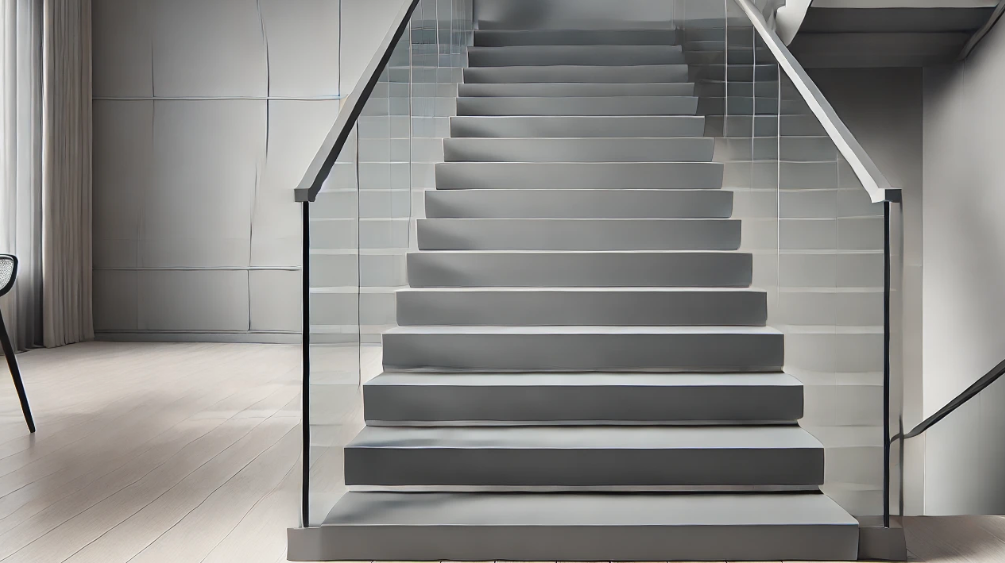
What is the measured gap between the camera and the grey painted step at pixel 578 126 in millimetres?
3750

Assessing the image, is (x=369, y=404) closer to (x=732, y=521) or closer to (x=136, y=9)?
(x=732, y=521)

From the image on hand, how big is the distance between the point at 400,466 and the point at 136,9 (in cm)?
540

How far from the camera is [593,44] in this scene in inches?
205

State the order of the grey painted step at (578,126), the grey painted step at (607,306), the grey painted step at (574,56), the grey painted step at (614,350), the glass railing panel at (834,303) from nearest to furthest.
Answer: the glass railing panel at (834,303)
the grey painted step at (614,350)
the grey painted step at (607,306)
the grey painted step at (578,126)
the grey painted step at (574,56)

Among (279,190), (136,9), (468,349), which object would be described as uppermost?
(136,9)

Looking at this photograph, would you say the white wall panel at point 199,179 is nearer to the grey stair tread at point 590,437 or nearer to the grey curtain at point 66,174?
the grey curtain at point 66,174

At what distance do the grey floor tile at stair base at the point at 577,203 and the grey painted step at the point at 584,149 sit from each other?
386 millimetres

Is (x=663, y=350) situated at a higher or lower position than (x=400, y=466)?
higher

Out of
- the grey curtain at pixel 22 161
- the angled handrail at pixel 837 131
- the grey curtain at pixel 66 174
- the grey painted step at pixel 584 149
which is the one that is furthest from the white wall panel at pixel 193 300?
the angled handrail at pixel 837 131

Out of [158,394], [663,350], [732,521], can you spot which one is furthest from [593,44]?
[732,521]

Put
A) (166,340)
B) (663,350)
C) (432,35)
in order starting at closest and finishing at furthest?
(663,350)
(432,35)
(166,340)

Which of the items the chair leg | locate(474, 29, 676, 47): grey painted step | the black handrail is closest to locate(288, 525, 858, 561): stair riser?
the chair leg

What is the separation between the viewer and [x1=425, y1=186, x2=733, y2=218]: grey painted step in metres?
3.24

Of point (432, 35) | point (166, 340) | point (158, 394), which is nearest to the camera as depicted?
point (432, 35)
